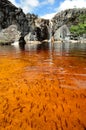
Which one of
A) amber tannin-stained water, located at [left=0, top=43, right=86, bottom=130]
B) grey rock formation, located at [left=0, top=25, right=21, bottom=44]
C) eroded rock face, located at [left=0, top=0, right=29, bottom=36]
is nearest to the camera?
amber tannin-stained water, located at [left=0, top=43, right=86, bottom=130]

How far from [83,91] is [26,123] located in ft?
10.1

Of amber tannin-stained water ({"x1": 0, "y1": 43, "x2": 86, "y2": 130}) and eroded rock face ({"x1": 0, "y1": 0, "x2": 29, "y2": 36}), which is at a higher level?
eroded rock face ({"x1": 0, "y1": 0, "x2": 29, "y2": 36})

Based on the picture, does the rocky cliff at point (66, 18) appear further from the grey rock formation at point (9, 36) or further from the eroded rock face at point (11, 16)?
the grey rock formation at point (9, 36)

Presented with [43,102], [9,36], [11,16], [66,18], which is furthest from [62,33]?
[43,102]

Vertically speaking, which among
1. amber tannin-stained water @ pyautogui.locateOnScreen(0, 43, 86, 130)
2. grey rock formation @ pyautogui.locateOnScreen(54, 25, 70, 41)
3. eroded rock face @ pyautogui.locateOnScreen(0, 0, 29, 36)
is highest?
eroded rock face @ pyautogui.locateOnScreen(0, 0, 29, 36)

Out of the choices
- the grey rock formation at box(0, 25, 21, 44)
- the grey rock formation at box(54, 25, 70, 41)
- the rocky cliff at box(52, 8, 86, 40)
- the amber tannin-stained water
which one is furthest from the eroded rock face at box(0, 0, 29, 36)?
the amber tannin-stained water

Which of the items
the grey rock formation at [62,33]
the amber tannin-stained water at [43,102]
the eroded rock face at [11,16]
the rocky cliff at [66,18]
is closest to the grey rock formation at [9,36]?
the eroded rock face at [11,16]

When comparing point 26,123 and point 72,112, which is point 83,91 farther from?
point 26,123

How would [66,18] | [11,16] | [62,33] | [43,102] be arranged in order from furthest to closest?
[66,18]
[62,33]
[11,16]
[43,102]

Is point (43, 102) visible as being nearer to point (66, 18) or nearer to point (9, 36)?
point (9, 36)

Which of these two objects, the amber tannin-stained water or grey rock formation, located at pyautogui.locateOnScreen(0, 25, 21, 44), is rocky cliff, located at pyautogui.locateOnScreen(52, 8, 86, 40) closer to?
grey rock formation, located at pyautogui.locateOnScreen(0, 25, 21, 44)

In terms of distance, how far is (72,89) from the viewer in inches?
311

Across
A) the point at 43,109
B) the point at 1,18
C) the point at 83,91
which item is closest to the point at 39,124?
the point at 43,109

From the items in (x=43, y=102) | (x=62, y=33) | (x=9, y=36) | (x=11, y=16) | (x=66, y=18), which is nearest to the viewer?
(x=43, y=102)
